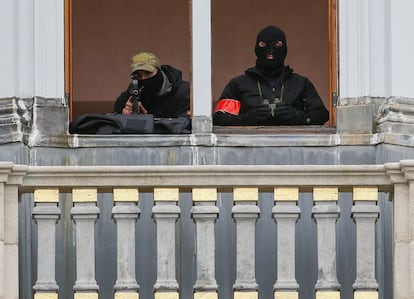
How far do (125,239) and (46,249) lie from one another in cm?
50

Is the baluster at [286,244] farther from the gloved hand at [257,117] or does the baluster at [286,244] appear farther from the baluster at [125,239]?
the gloved hand at [257,117]

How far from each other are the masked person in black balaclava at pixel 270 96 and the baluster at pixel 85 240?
164 centimetres

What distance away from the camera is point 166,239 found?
2164 cm

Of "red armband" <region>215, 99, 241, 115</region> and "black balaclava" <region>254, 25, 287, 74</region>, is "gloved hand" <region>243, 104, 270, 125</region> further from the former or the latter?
"black balaclava" <region>254, 25, 287, 74</region>

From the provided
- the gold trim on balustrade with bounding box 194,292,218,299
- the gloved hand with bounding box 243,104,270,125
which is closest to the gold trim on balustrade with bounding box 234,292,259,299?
the gold trim on balustrade with bounding box 194,292,218,299

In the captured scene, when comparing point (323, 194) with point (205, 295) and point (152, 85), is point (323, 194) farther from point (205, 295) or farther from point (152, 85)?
point (152, 85)

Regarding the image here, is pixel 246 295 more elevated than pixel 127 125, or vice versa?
pixel 127 125

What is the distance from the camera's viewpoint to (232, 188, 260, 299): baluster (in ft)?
70.8

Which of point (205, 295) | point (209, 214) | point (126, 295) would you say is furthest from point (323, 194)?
point (126, 295)

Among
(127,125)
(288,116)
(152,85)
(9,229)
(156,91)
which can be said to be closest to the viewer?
(9,229)

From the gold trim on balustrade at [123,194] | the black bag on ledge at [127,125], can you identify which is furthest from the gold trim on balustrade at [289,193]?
the black bag on ledge at [127,125]

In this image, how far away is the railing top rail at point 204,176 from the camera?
21672mm

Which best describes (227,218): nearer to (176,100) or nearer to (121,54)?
(176,100)

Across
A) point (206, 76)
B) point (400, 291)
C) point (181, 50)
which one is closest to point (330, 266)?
point (400, 291)
